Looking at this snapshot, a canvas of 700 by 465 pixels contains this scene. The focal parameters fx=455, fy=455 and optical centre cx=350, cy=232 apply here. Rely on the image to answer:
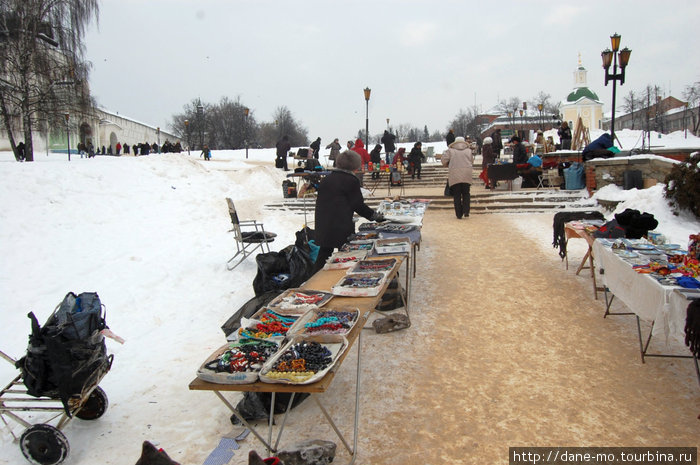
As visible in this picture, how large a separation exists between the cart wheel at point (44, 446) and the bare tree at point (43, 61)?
48.3ft

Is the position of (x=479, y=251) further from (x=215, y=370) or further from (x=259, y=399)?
(x=215, y=370)

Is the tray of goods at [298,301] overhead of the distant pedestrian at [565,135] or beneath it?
beneath

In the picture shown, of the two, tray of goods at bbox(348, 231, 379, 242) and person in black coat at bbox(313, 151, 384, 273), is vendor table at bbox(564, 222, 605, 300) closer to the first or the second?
tray of goods at bbox(348, 231, 379, 242)

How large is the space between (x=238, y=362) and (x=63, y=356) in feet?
4.29

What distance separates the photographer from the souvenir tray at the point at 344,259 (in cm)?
451

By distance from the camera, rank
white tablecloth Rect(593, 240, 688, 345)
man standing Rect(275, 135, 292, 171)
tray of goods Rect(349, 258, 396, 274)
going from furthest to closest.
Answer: man standing Rect(275, 135, 292, 171) → tray of goods Rect(349, 258, 396, 274) → white tablecloth Rect(593, 240, 688, 345)

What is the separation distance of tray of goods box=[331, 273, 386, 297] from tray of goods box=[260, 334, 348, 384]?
2.75 feet

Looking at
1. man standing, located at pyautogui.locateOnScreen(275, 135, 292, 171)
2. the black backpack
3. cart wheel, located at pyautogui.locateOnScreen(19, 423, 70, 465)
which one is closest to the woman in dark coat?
man standing, located at pyautogui.locateOnScreen(275, 135, 292, 171)

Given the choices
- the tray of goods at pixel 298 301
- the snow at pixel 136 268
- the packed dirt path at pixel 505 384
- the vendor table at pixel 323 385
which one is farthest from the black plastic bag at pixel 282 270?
the tray of goods at pixel 298 301

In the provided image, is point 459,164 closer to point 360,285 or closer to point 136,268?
point 136,268

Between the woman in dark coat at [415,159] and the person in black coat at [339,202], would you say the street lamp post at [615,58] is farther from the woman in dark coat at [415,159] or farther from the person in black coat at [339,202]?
the person in black coat at [339,202]

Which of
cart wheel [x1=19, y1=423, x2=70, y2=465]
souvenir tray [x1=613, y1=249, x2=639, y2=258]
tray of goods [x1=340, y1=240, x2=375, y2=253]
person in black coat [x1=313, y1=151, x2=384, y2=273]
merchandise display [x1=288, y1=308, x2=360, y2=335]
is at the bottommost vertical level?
cart wheel [x1=19, y1=423, x2=70, y2=465]

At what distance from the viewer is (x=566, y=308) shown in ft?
16.6

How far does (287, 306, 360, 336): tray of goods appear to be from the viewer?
288cm
